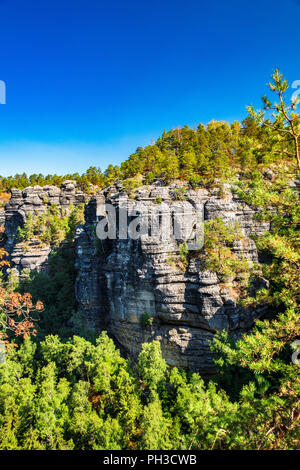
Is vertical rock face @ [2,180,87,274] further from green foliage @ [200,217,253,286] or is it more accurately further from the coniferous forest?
green foliage @ [200,217,253,286]

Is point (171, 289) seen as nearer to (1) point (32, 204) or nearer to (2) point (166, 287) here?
(2) point (166, 287)

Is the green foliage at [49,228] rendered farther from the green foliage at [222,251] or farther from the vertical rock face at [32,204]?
the green foliage at [222,251]

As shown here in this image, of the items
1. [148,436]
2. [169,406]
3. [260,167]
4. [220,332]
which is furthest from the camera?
[260,167]

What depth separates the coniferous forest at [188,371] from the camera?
773 cm

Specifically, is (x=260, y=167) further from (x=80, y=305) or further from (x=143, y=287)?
(x=80, y=305)

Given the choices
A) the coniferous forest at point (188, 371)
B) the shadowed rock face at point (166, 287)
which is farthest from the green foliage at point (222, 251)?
the shadowed rock face at point (166, 287)

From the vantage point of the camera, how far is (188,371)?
1984 centimetres

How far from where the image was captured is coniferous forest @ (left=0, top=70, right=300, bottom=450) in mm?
7730

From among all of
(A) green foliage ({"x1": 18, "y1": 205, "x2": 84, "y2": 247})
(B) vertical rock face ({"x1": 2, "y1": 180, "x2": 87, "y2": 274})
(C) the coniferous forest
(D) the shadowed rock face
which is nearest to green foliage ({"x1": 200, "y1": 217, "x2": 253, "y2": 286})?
(C) the coniferous forest

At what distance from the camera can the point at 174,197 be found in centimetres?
2244

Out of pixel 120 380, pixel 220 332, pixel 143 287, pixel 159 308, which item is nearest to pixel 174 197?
pixel 143 287

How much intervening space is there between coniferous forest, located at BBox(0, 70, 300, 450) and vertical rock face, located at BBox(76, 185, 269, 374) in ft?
4.08

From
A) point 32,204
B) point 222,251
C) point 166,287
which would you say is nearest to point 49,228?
point 32,204
